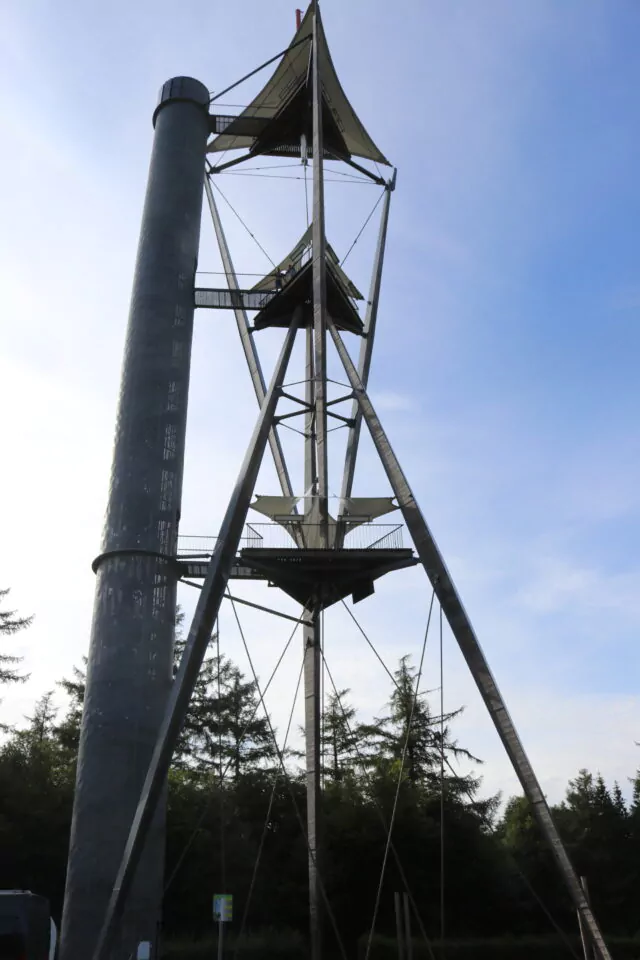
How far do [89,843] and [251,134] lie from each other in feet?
62.3

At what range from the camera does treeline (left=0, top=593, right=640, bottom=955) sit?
79.6ft

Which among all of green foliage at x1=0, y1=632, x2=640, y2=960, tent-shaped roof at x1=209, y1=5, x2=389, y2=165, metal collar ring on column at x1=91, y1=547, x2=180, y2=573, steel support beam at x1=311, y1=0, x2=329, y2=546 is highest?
tent-shaped roof at x1=209, y1=5, x2=389, y2=165

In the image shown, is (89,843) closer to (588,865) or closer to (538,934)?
(538,934)

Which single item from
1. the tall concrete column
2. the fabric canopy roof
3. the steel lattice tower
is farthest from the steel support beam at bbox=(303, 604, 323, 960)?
the fabric canopy roof

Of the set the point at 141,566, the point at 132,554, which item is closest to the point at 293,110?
the point at 132,554

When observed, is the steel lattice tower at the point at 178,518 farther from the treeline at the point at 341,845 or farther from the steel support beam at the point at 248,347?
the treeline at the point at 341,845

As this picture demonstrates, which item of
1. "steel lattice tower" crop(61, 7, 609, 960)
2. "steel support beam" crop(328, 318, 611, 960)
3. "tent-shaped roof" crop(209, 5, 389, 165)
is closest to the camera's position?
"steel support beam" crop(328, 318, 611, 960)

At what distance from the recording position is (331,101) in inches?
940

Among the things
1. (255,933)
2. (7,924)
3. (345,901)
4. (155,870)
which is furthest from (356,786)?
(7,924)

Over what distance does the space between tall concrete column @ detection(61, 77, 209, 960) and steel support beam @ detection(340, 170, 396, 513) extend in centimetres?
386

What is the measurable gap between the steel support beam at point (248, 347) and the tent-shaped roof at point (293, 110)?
216cm

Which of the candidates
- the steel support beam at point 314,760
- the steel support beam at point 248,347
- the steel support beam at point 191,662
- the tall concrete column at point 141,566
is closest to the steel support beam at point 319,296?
the steel support beam at point 191,662

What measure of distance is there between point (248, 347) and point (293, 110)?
7199 millimetres

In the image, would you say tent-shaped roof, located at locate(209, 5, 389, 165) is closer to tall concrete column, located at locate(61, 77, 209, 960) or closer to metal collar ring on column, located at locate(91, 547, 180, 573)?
tall concrete column, located at locate(61, 77, 209, 960)
